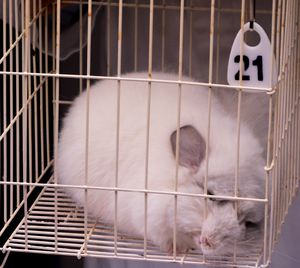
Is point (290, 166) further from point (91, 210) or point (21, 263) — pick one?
point (21, 263)

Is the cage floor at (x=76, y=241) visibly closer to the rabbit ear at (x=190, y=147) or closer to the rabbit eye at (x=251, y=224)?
the rabbit eye at (x=251, y=224)

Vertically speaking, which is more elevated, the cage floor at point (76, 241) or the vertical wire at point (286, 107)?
the vertical wire at point (286, 107)

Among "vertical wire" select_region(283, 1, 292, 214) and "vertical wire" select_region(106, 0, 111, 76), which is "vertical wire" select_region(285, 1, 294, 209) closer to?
"vertical wire" select_region(283, 1, 292, 214)

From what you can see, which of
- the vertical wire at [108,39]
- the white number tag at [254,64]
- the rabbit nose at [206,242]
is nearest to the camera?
the white number tag at [254,64]

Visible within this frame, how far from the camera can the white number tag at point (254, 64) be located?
1033 mm

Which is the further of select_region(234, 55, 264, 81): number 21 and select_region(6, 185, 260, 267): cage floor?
select_region(6, 185, 260, 267): cage floor

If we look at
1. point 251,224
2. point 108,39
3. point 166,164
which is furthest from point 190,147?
point 108,39

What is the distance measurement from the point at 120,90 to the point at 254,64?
42cm

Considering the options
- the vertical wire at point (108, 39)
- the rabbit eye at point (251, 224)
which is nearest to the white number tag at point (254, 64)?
the rabbit eye at point (251, 224)

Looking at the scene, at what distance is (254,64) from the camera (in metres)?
1.05

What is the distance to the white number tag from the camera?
1033 millimetres

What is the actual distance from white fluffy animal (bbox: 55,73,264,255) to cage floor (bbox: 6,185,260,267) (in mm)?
24

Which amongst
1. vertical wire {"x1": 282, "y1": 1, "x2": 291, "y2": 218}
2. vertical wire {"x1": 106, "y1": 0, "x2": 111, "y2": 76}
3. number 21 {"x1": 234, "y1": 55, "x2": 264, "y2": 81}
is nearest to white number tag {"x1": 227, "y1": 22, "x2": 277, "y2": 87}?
number 21 {"x1": 234, "y1": 55, "x2": 264, "y2": 81}

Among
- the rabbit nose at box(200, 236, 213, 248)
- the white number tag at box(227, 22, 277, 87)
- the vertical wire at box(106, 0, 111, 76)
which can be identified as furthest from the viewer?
the vertical wire at box(106, 0, 111, 76)
